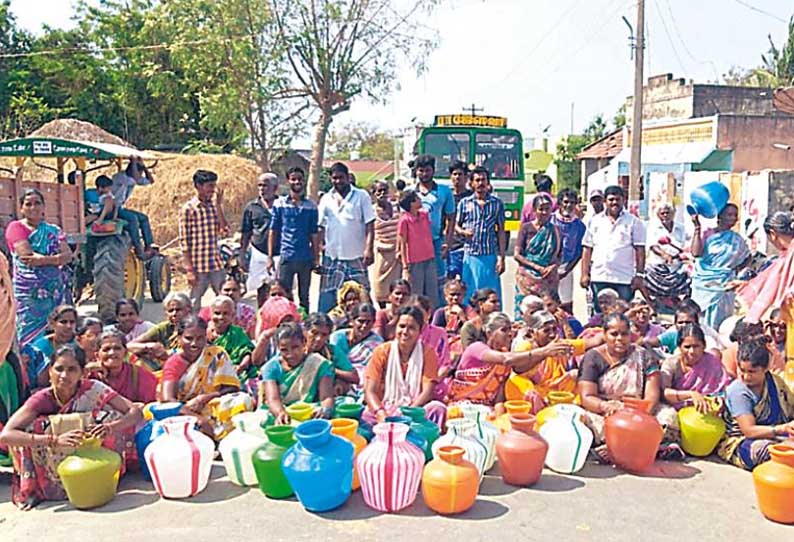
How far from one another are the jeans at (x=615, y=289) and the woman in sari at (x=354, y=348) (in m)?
2.34

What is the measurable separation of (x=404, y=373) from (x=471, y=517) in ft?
3.70

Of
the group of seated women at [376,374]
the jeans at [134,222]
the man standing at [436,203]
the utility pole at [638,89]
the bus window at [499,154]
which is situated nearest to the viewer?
the group of seated women at [376,374]

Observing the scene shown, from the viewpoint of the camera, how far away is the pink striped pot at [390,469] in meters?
3.81

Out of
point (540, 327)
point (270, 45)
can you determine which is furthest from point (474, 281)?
point (270, 45)

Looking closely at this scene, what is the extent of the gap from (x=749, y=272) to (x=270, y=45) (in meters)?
13.9

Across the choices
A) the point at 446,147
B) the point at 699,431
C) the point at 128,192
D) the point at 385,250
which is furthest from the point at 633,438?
the point at 446,147

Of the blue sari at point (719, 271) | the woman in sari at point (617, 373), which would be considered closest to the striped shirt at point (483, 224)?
the blue sari at point (719, 271)

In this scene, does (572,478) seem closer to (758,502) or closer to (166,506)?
(758,502)

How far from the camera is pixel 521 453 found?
4.14 m

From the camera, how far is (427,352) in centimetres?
478

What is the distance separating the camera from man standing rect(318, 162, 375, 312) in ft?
23.3

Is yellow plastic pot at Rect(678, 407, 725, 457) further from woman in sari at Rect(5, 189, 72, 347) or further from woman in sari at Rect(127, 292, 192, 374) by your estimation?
woman in sari at Rect(5, 189, 72, 347)

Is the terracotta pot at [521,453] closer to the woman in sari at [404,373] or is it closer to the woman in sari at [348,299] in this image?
the woman in sari at [404,373]

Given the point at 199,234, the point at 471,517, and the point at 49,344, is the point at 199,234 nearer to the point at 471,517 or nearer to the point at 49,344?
the point at 49,344
